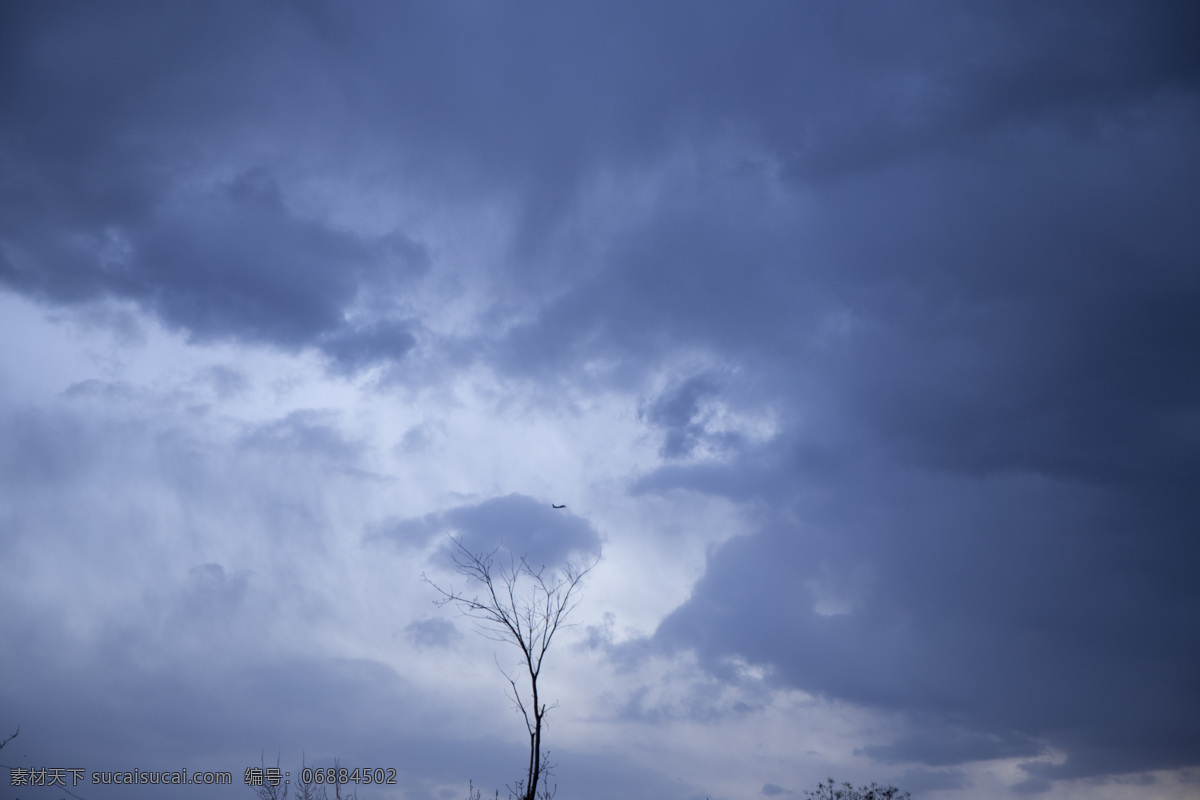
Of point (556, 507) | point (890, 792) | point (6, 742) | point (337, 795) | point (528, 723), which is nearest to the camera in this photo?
point (528, 723)

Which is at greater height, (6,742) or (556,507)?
(556,507)

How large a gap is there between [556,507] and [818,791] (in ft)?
120

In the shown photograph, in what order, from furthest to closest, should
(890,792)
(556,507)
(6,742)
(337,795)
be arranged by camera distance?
(890,792), (6,742), (337,795), (556,507)

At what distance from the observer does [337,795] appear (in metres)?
35.4

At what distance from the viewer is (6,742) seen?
37.8 m

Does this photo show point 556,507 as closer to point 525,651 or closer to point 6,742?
point 525,651

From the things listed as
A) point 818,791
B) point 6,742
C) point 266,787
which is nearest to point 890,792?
point 818,791

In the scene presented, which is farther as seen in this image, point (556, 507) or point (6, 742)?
point (6, 742)

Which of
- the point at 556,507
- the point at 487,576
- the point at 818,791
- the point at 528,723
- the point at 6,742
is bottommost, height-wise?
the point at 818,791

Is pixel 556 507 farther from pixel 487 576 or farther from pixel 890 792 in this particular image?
pixel 890 792

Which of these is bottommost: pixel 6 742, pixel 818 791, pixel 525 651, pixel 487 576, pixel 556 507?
pixel 818 791

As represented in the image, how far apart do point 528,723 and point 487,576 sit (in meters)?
5.57

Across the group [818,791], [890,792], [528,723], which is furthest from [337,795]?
[890,792]

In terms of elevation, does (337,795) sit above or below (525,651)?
below
